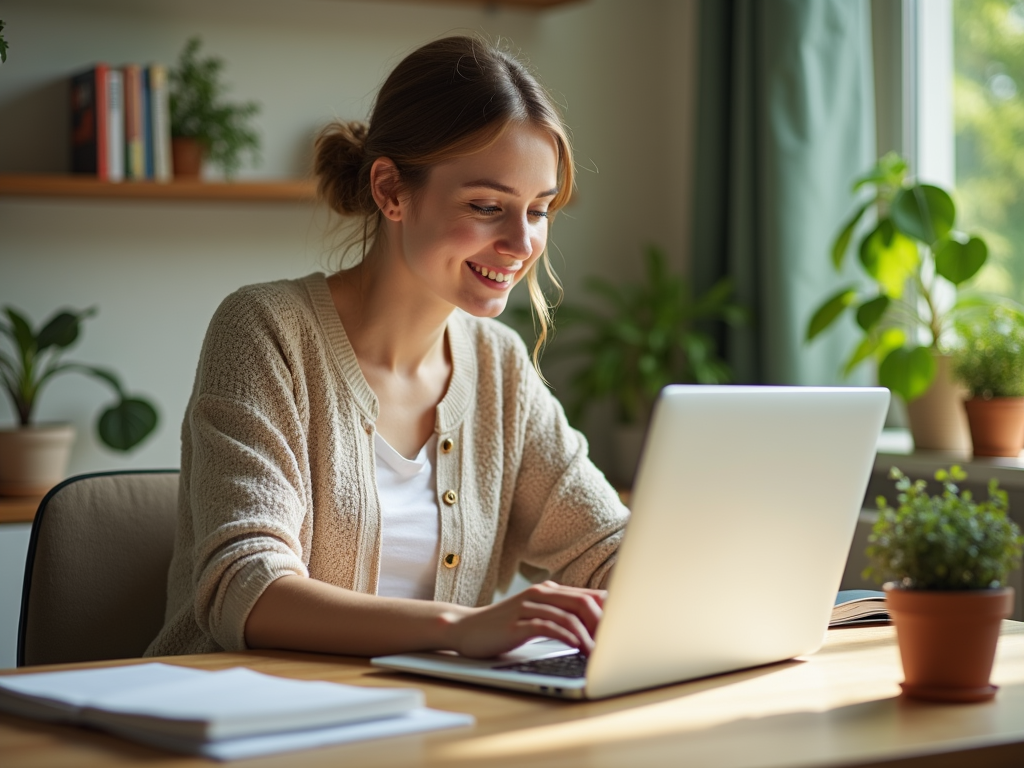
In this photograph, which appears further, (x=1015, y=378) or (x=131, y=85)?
(x=131, y=85)

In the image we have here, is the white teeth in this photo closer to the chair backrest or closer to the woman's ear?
the woman's ear

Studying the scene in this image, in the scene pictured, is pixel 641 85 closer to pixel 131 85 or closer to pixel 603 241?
pixel 603 241

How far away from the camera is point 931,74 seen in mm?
2945

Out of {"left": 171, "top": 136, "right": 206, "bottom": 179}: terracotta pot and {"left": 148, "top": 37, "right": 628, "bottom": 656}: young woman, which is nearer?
{"left": 148, "top": 37, "right": 628, "bottom": 656}: young woman

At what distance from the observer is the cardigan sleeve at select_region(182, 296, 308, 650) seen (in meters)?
1.23

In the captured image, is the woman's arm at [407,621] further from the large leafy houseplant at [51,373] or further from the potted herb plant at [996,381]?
the large leafy houseplant at [51,373]

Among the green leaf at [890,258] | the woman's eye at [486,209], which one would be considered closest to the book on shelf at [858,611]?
the woman's eye at [486,209]

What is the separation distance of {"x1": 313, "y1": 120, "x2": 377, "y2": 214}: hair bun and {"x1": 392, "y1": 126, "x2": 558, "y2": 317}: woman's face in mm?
142

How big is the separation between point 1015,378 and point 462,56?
137 centimetres

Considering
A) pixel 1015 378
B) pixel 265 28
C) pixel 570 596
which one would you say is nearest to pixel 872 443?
pixel 570 596

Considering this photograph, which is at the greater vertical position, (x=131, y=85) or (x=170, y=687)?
(x=131, y=85)

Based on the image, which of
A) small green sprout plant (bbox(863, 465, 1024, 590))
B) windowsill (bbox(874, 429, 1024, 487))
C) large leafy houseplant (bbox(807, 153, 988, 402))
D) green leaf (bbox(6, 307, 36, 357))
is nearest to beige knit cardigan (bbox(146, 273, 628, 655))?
small green sprout plant (bbox(863, 465, 1024, 590))

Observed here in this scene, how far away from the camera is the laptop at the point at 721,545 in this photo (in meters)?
0.93

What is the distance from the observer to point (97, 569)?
153 cm
